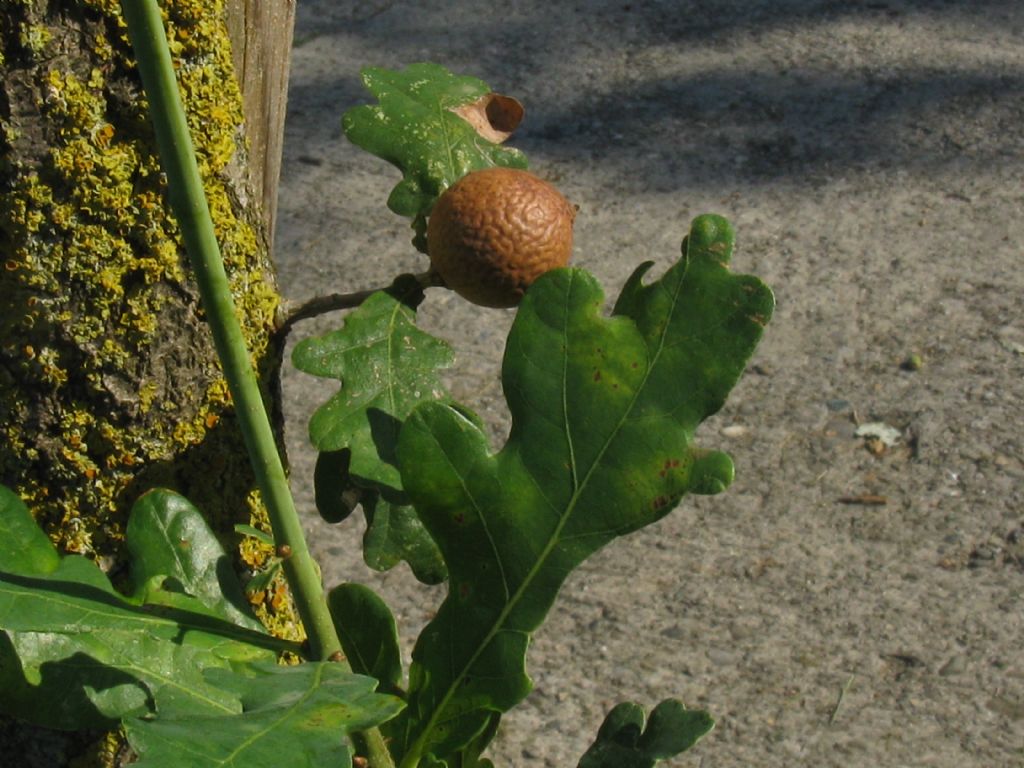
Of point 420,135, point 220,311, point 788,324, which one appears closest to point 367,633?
point 220,311

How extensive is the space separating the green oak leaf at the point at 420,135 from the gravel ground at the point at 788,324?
3.71ft

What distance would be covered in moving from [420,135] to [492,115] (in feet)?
0.37

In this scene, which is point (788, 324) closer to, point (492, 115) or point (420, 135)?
point (492, 115)

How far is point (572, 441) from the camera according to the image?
953 millimetres

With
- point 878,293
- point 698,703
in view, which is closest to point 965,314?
point 878,293

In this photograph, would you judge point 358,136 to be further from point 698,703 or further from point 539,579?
point 698,703

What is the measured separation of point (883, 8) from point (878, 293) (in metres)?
1.56

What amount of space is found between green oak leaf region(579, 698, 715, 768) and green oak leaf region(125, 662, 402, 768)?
1.09ft

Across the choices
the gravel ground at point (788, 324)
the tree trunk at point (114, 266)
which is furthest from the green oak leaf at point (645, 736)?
the gravel ground at point (788, 324)

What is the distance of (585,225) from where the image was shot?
130 inches

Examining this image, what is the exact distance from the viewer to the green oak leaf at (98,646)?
95cm

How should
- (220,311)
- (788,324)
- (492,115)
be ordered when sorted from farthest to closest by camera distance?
(788,324) < (492,115) < (220,311)

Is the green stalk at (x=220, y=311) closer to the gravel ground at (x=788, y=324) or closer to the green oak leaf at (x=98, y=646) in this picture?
the green oak leaf at (x=98, y=646)

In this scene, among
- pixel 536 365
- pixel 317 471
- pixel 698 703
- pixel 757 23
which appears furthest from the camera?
pixel 757 23
